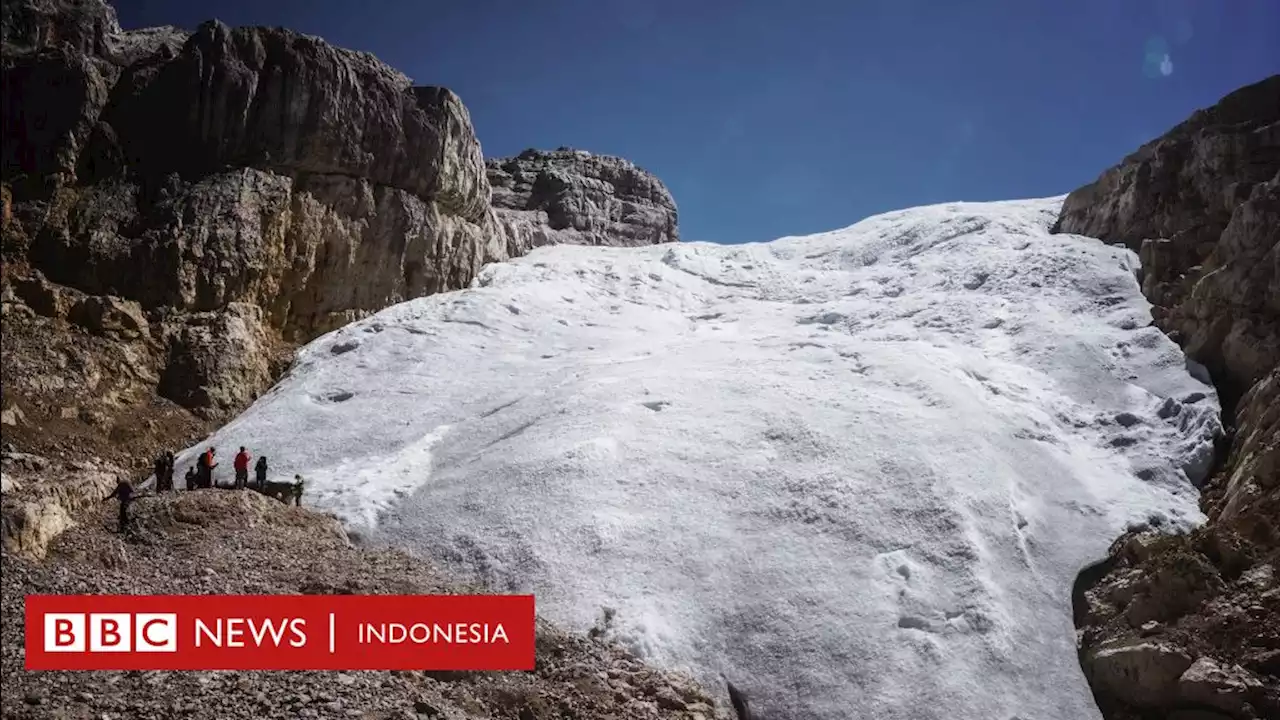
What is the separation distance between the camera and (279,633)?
11344 millimetres

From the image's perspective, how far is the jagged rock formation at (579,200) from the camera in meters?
48.2

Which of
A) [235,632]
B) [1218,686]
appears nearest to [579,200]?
[235,632]

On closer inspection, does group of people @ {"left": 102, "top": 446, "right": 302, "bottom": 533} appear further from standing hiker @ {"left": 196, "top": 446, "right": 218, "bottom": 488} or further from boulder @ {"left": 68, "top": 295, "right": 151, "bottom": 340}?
boulder @ {"left": 68, "top": 295, "right": 151, "bottom": 340}

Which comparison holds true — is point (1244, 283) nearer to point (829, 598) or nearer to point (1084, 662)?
point (1084, 662)

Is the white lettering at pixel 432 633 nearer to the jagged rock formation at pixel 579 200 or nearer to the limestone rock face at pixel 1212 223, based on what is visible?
the limestone rock face at pixel 1212 223

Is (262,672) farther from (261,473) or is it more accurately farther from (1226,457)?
(1226,457)

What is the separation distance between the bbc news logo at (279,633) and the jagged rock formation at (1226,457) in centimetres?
934

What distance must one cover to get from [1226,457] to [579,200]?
37835 millimetres

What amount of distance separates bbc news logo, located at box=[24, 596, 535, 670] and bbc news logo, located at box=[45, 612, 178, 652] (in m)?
0.01

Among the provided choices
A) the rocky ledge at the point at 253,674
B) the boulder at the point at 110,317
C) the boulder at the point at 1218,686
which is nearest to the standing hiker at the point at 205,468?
the rocky ledge at the point at 253,674

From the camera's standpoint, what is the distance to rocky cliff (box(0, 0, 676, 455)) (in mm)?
20000

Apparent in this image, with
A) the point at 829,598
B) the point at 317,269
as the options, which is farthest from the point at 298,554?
the point at 317,269

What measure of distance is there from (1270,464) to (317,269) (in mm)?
25262

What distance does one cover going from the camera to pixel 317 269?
89.6 ft
